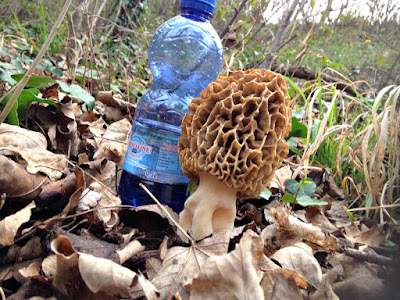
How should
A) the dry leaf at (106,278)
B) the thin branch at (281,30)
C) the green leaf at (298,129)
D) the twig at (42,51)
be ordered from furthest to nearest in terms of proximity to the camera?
the thin branch at (281,30), the green leaf at (298,129), the twig at (42,51), the dry leaf at (106,278)

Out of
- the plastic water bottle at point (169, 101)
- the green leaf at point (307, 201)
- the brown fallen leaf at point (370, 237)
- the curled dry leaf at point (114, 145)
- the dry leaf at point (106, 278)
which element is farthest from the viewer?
the curled dry leaf at point (114, 145)

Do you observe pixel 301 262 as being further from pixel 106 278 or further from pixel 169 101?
pixel 169 101

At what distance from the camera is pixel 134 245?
1.42 metres

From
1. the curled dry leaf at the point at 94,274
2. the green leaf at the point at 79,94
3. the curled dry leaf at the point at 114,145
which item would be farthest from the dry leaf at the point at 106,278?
the green leaf at the point at 79,94

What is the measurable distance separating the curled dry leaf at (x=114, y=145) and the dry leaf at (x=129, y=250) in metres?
0.95

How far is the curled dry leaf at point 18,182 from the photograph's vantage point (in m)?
1.44

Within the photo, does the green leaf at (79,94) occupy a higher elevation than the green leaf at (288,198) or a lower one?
higher

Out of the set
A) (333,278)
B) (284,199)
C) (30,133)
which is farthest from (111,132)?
(333,278)

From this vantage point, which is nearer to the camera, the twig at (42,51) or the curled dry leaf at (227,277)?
the curled dry leaf at (227,277)

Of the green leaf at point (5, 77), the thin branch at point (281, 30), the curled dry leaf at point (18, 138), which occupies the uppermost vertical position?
the thin branch at point (281, 30)

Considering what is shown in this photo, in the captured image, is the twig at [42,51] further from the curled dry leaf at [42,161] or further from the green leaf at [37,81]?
the green leaf at [37,81]

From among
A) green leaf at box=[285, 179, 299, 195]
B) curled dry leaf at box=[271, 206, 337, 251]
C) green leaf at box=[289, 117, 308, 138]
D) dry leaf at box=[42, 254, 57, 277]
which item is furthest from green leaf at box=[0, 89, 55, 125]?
green leaf at box=[289, 117, 308, 138]

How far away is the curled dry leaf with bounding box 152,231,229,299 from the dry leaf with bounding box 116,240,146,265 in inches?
5.3

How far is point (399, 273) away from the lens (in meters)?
0.85
